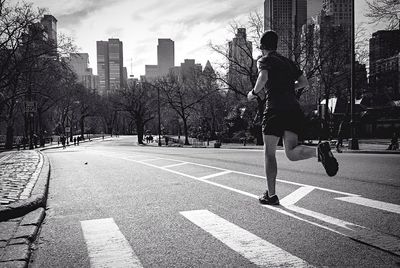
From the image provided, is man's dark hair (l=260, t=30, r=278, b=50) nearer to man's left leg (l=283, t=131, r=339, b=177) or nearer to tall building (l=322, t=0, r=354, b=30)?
man's left leg (l=283, t=131, r=339, b=177)

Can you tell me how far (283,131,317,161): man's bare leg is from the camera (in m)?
4.38

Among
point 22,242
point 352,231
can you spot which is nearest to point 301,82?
point 352,231

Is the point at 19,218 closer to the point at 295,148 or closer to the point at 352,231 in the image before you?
the point at 295,148

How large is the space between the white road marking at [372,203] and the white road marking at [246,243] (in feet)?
6.22

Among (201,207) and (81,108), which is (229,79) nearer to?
(201,207)

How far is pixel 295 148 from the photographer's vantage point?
14.5ft

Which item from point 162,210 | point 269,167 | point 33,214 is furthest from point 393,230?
point 33,214

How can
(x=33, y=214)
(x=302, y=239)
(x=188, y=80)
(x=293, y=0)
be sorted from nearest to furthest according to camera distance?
(x=302, y=239), (x=33, y=214), (x=293, y=0), (x=188, y=80)

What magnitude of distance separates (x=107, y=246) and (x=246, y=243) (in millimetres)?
1250

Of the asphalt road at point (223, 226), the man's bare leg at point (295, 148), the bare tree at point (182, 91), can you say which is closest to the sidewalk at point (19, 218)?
the asphalt road at point (223, 226)

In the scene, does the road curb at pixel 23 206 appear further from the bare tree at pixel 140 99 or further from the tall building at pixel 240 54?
the bare tree at pixel 140 99

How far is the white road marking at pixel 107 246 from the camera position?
114 inches

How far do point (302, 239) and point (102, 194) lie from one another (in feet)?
12.4

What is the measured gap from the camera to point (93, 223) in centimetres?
414
